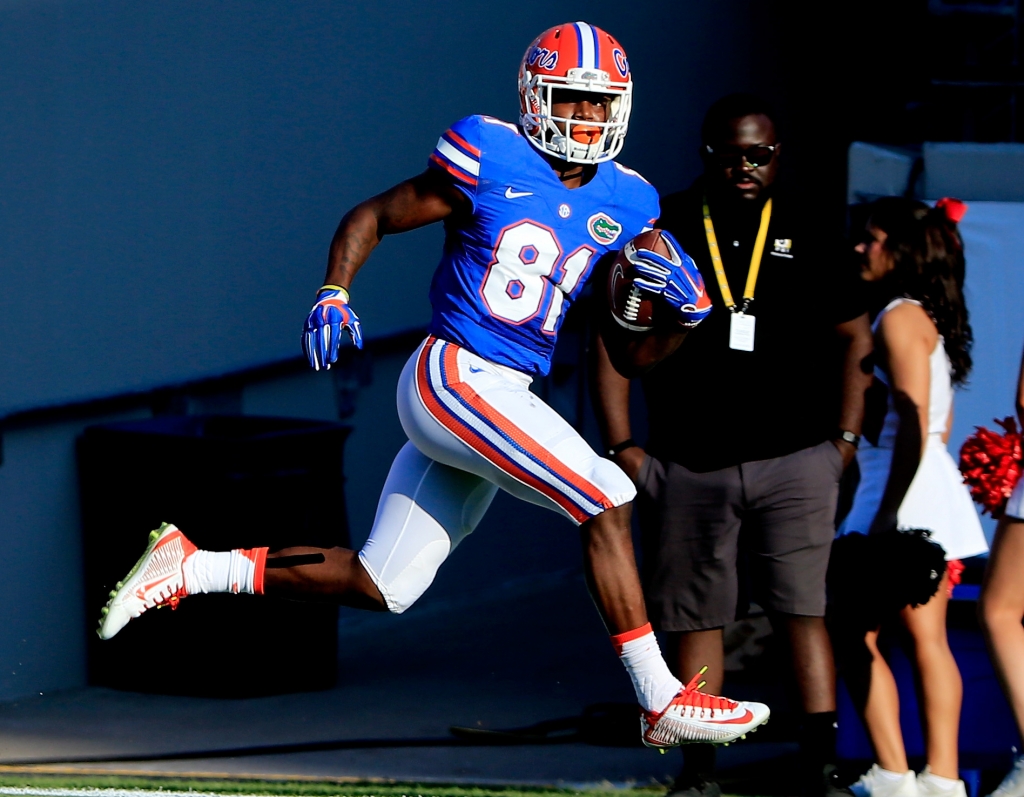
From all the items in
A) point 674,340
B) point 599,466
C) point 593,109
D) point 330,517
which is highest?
point 593,109

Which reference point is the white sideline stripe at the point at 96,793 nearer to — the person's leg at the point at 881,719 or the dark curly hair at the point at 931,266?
the person's leg at the point at 881,719

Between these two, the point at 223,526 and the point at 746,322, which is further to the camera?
the point at 223,526

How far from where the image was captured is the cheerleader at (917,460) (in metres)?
4.97

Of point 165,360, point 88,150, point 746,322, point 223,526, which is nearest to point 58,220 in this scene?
point 88,150

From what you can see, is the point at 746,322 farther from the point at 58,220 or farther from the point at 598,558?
the point at 58,220

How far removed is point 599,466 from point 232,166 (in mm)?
4022

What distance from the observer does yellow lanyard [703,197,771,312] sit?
16.3ft

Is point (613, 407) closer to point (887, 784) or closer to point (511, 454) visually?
point (511, 454)

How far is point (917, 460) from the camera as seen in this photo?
195 inches

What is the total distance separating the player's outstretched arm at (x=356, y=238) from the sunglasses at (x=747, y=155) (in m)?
1.09

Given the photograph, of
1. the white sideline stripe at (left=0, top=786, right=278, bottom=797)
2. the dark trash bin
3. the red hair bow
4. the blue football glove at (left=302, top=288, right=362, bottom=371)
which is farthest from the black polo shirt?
the dark trash bin

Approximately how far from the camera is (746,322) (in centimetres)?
498

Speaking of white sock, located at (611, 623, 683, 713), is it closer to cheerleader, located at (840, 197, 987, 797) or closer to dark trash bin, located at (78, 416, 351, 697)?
cheerleader, located at (840, 197, 987, 797)

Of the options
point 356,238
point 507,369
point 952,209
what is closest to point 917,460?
point 952,209
